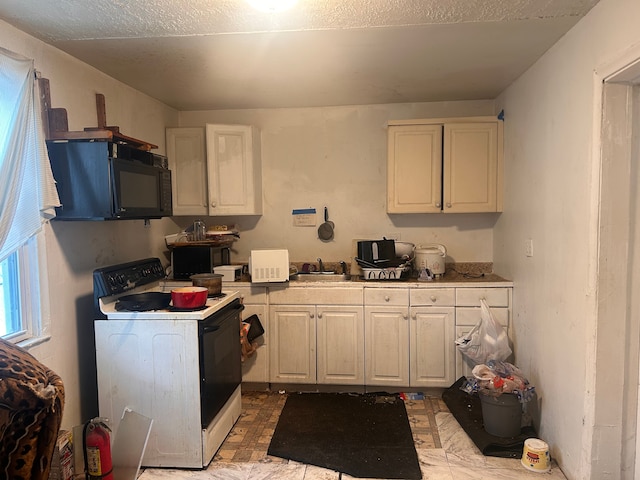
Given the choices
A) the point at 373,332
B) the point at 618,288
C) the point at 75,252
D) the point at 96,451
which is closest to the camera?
the point at 618,288

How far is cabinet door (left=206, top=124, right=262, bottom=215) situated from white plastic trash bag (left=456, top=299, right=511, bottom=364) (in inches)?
73.7

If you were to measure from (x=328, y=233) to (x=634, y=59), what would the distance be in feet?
8.01

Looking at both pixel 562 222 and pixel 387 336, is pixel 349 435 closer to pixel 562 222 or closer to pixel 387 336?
pixel 387 336

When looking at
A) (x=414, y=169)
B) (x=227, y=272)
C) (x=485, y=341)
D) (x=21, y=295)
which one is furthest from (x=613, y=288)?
(x=21, y=295)

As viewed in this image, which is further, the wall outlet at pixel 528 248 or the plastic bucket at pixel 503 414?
the wall outlet at pixel 528 248

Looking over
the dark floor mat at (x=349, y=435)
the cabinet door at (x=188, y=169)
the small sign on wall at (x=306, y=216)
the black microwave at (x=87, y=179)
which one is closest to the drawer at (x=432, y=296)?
the dark floor mat at (x=349, y=435)

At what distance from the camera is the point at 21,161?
1953mm

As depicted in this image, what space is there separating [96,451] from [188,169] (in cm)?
215

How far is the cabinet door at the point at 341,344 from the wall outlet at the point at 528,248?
1173 millimetres

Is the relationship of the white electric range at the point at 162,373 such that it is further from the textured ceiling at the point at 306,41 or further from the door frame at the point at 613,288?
the door frame at the point at 613,288

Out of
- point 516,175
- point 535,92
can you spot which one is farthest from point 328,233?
point 535,92

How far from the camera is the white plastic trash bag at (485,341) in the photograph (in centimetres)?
292

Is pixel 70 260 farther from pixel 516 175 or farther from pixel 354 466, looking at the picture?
pixel 516 175

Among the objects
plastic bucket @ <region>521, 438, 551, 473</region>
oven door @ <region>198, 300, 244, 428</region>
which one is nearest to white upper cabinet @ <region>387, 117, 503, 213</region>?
oven door @ <region>198, 300, 244, 428</region>
